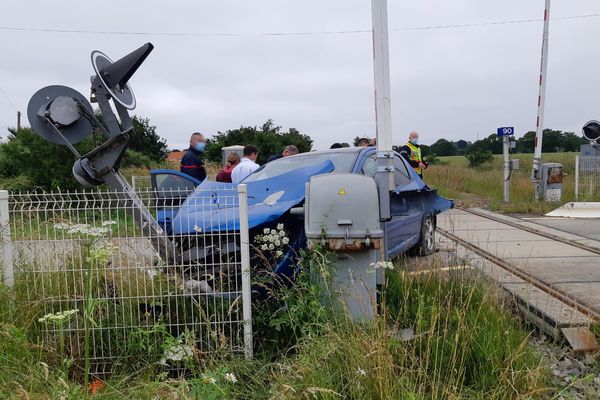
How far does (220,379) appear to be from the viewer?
3016 mm

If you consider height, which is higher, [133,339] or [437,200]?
[437,200]

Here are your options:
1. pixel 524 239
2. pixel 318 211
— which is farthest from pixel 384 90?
pixel 524 239

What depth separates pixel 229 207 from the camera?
400 cm

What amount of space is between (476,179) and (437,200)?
13.2 m

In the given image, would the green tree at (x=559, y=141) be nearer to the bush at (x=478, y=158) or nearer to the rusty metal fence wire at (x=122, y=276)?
the bush at (x=478, y=158)

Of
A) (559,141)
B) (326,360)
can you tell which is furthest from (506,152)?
(559,141)

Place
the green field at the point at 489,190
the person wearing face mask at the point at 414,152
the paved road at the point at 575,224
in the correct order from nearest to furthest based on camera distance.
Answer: the paved road at the point at 575,224
the person wearing face mask at the point at 414,152
the green field at the point at 489,190

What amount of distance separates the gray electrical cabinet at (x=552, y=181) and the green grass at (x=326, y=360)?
32.2ft

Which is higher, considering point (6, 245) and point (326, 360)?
point (6, 245)

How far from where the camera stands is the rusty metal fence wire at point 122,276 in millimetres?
3656

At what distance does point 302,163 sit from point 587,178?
973cm

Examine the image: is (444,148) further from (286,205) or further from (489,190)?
(286,205)

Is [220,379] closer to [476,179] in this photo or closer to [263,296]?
[263,296]

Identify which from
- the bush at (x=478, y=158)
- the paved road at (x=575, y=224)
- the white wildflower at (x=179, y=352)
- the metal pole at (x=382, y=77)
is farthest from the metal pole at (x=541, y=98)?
the bush at (x=478, y=158)
